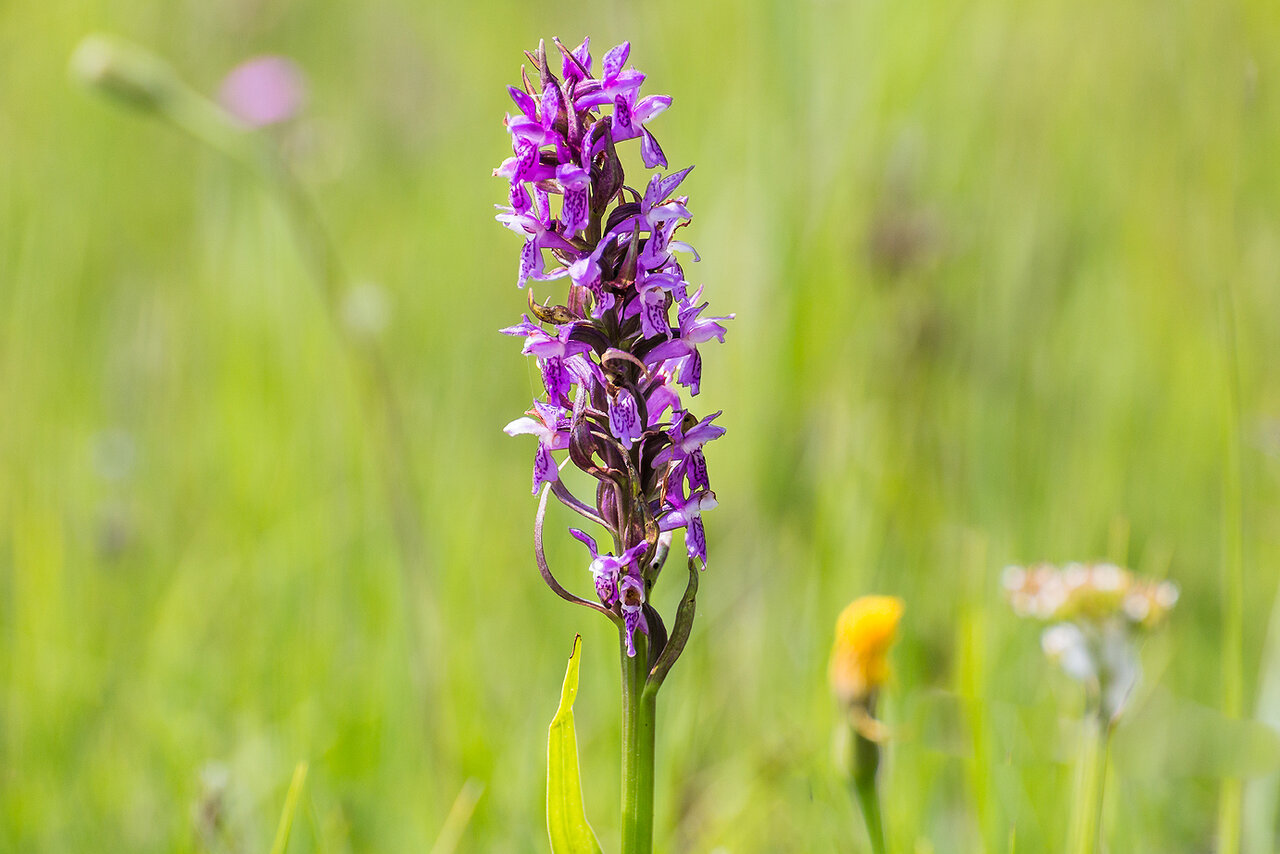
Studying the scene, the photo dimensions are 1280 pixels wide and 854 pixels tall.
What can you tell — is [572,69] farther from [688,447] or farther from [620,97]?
[688,447]

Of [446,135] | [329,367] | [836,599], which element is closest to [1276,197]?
[836,599]

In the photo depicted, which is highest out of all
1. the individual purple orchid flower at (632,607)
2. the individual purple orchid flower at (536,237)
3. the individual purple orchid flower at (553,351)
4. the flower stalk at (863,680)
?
the individual purple orchid flower at (536,237)

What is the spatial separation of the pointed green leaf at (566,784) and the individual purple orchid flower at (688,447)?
0.73 feet

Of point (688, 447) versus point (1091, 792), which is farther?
point (1091, 792)

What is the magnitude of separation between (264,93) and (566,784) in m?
3.31

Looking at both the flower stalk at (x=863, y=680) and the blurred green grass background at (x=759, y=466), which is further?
the blurred green grass background at (x=759, y=466)

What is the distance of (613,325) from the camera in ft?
3.80

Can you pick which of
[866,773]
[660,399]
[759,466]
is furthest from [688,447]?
[759,466]

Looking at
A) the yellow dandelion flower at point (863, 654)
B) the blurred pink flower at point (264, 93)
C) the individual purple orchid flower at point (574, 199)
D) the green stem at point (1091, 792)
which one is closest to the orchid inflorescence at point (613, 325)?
the individual purple orchid flower at point (574, 199)

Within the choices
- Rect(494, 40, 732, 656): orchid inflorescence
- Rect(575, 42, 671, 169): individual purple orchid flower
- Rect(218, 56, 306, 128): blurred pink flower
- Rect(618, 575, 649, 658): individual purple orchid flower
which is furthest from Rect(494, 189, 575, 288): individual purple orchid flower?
Rect(218, 56, 306, 128): blurred pink flower

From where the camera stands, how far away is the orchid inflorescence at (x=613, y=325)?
111 cm

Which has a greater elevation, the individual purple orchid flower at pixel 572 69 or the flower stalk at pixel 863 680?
the individual purple orchid flower at pixel 572 69

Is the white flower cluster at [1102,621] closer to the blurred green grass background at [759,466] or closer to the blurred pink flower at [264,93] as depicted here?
the blurred green grass background at [759,466]

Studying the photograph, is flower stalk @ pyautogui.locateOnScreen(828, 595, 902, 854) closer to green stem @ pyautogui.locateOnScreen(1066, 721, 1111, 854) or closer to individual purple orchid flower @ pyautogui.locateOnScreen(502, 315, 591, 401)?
green stem @ pyautogui.locateOnScreen(1066, 721, 1111, 854)
